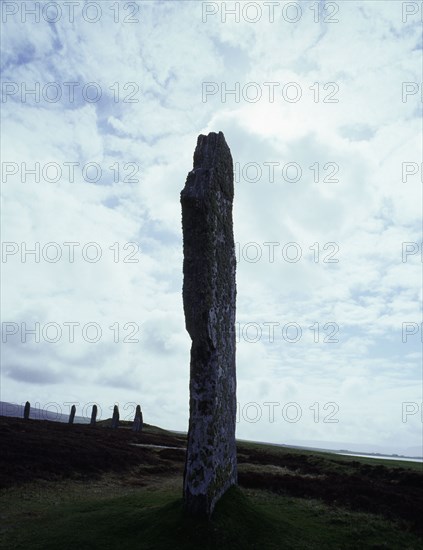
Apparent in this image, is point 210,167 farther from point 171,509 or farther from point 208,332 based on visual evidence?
point 171,509

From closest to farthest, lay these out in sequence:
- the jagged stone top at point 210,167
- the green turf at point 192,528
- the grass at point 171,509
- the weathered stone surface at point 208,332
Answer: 1. the green turf at point 192,528
2. the grass at point 171,509
3. the weathered stone surface at point 208,332
4. the jagged stone top at point 210,167

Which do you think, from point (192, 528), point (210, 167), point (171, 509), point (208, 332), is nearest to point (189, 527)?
point (192, 528)

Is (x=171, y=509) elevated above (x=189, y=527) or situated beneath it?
elevated above

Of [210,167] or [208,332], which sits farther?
[210,167]

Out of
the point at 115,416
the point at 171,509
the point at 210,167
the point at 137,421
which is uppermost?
the point at 210,167

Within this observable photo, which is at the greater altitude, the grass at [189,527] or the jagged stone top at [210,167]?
the jagged stone top at [210,167]

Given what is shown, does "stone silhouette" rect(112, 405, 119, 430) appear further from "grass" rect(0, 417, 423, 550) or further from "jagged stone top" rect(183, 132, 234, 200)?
"jagged stone top" rect(183, 132, 234, 200)

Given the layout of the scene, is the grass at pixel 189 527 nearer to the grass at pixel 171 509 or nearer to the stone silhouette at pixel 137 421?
the grass at pixel 171 509

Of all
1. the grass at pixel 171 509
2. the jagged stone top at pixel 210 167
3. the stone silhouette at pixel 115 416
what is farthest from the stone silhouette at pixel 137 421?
the jagged stone top at pixel 210 167

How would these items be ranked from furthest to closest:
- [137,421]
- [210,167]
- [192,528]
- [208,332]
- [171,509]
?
[137,421] → [210,167] → [171,509] → [208,332] → [192,528]

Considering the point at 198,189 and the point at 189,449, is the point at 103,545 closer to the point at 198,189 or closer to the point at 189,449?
the point at 189,449

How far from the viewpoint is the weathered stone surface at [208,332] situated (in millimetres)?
12352

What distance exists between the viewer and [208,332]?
41.6 ft

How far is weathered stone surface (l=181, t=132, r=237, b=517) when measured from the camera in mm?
12352
